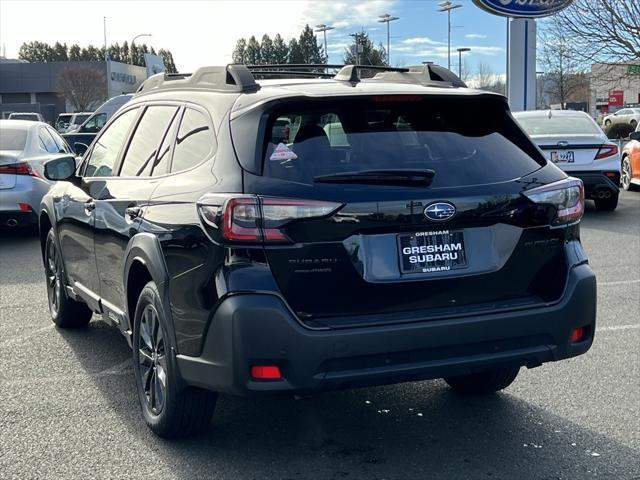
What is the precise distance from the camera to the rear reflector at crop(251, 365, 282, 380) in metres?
3.49

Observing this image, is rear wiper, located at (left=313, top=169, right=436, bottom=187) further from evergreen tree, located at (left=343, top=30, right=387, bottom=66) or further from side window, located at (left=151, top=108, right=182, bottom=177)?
evergreen tree, located at (left=343, top=30, right=387, bottom=66)

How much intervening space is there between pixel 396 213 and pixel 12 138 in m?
9.22

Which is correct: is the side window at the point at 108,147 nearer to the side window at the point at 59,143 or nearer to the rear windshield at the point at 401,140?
the rear windshield at the point at 401,140

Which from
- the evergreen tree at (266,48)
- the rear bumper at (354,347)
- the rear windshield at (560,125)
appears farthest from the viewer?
the evergreen tree at (266,48)

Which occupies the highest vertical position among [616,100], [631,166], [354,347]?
[354,347]

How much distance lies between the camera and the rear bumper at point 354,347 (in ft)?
11.3

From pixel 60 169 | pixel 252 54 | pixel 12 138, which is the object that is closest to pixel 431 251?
pixel 60 169

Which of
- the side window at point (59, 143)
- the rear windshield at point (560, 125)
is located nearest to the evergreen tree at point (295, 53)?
the rear windshield at point (560, 125)

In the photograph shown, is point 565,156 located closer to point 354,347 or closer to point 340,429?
point 340,429

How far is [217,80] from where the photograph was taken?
4312 millimetres

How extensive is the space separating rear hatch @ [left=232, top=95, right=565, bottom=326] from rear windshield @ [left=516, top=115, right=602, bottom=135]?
9.76m

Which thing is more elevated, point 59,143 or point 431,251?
point 431,251

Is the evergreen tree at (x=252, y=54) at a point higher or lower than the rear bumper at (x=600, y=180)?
higher

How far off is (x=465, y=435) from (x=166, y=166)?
2.04m
